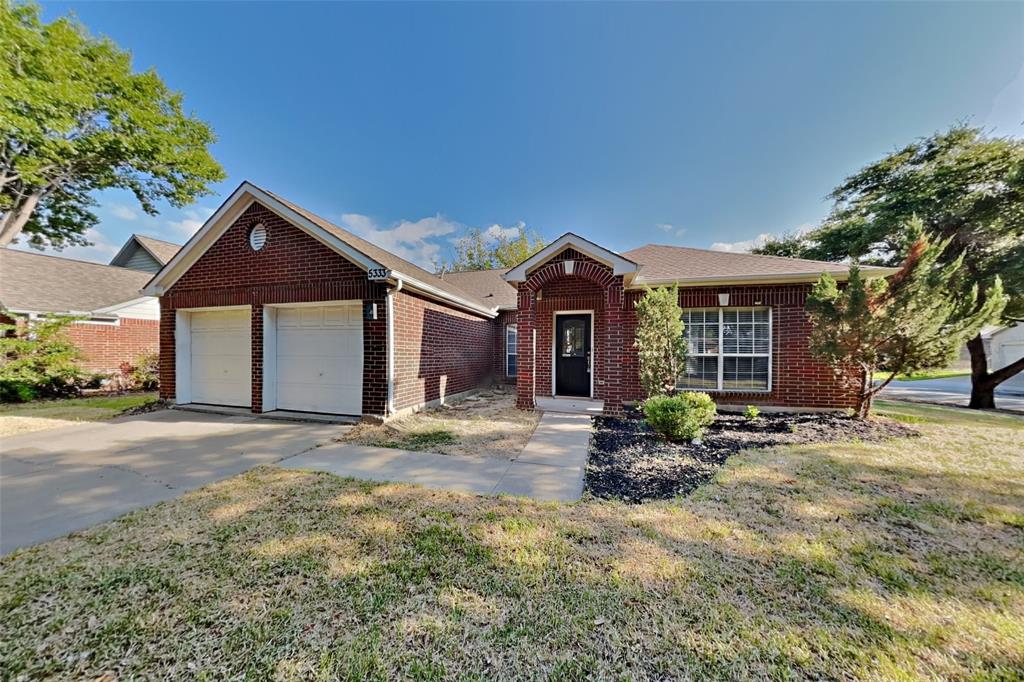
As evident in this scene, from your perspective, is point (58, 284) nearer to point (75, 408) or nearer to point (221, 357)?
point (75, 408)

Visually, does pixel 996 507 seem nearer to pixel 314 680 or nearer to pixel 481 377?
pixel 314 680

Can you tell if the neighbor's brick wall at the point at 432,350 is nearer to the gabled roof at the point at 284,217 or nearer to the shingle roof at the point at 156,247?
the gabled roof at the point at 284,217

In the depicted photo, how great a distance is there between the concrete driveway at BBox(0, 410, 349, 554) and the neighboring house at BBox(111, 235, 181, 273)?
17.1 metres

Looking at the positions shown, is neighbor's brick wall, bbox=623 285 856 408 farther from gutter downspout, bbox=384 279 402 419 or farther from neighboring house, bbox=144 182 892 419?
gutter downspout, bbox=384 279 402 419

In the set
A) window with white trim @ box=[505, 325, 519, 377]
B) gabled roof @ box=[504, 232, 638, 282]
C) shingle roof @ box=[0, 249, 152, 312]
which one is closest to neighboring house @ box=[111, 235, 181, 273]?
shingle roof @ box=[0, 249, 152, 312]

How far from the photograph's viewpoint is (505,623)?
2.11 meters

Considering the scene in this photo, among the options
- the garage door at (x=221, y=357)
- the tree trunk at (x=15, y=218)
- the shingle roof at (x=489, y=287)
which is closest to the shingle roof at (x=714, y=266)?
the shingle roof at (x=489, y=287)

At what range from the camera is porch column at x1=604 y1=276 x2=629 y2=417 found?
7.80 m

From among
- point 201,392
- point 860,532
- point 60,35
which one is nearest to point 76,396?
point 201,392

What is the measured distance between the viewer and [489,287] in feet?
51.4

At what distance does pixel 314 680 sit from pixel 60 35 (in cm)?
1935

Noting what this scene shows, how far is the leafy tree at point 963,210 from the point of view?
998 centimetres

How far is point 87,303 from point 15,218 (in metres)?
3.50

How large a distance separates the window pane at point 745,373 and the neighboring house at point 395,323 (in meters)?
0.03
